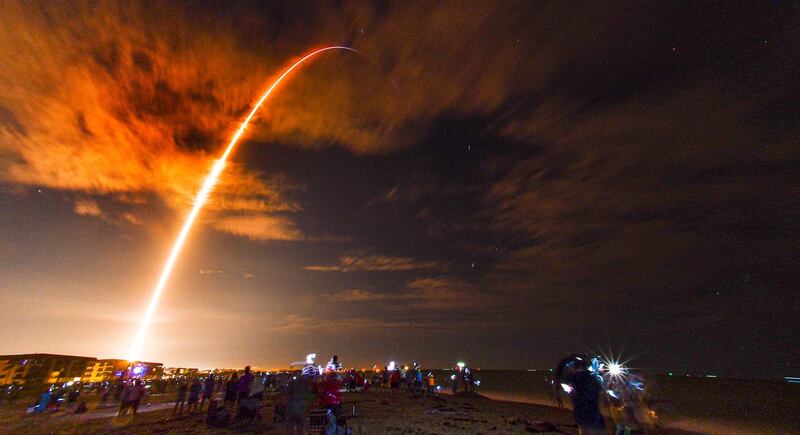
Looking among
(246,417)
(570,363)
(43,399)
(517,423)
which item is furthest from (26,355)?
(570,363)

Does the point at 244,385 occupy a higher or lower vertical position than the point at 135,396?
higher

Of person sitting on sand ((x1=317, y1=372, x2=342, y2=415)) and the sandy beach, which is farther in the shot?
the sandy beach

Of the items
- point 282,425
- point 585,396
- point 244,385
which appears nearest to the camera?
point 585,396

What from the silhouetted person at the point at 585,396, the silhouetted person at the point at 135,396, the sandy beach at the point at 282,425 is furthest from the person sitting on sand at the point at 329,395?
the silhouetted person at the point at 135,396

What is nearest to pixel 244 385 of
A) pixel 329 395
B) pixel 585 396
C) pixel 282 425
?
pixel 282 425

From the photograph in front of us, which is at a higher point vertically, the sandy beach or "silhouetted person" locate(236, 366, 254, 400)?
"silhouetted person" locate(236, 366, 254, 400)

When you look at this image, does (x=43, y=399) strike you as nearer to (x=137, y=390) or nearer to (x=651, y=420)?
(x=137, y=390)

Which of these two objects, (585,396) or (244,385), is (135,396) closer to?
(244,385)

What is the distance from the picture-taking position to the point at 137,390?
796 inches

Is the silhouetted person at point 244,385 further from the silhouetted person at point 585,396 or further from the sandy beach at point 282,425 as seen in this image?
the silhouetted person at point 585,396

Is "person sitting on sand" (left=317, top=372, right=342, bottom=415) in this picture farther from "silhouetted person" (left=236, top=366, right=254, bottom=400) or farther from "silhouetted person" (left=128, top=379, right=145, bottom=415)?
"silhouetted person" (left=128, top=379, right=145, bottom=415)

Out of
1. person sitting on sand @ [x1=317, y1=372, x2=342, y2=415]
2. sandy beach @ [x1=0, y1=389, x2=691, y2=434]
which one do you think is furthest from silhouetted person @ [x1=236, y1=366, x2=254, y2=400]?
person sitting on sand @ [x1=317, y1=372, x2=342, y2=415]

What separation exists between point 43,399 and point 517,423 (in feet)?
103

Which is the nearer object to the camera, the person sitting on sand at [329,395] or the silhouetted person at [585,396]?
the silhouetted person at [585,396]
